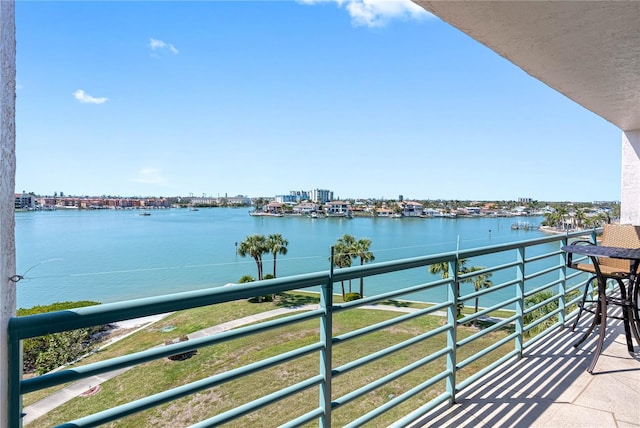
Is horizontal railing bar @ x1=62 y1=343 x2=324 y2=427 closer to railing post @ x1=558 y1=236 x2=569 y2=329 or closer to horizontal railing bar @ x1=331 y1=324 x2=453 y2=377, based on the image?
horizontal railing bar @ x1=331 y1=324 x2=453 y2=377

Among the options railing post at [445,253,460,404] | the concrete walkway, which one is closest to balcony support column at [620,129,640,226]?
the concrete walkway

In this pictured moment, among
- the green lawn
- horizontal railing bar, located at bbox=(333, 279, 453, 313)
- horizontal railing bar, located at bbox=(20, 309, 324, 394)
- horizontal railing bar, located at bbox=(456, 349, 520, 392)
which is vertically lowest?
the green lawn

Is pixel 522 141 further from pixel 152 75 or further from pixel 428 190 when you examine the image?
pixel 152 75

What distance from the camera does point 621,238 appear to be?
3.67 meters

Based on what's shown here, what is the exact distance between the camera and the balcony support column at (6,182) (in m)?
0.88

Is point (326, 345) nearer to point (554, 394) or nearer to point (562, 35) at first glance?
point (554, 394)

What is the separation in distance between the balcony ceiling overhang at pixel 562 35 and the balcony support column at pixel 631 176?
265 cm

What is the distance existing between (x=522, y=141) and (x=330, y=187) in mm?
36949

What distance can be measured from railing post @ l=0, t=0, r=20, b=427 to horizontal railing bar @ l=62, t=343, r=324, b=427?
189 millimetres

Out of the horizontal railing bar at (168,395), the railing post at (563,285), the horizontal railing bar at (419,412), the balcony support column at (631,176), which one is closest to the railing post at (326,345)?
the horizontal railing bar at (168,395)

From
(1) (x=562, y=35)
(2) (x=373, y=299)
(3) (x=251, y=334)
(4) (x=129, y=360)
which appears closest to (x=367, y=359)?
(2) (x=373, y=299)

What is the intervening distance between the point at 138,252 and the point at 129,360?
19.8 ft

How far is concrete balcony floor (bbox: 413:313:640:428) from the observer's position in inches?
83.0

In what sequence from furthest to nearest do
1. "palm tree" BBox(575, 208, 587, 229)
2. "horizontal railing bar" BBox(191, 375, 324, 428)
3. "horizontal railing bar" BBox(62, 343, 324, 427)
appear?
"palm tree" BBox(575, 208, 587, 229)
"horizontal railing bar" BBox(191, 375, 324, 428)
"horizontal railing bar" BBox(62, 343, 324, 427)
